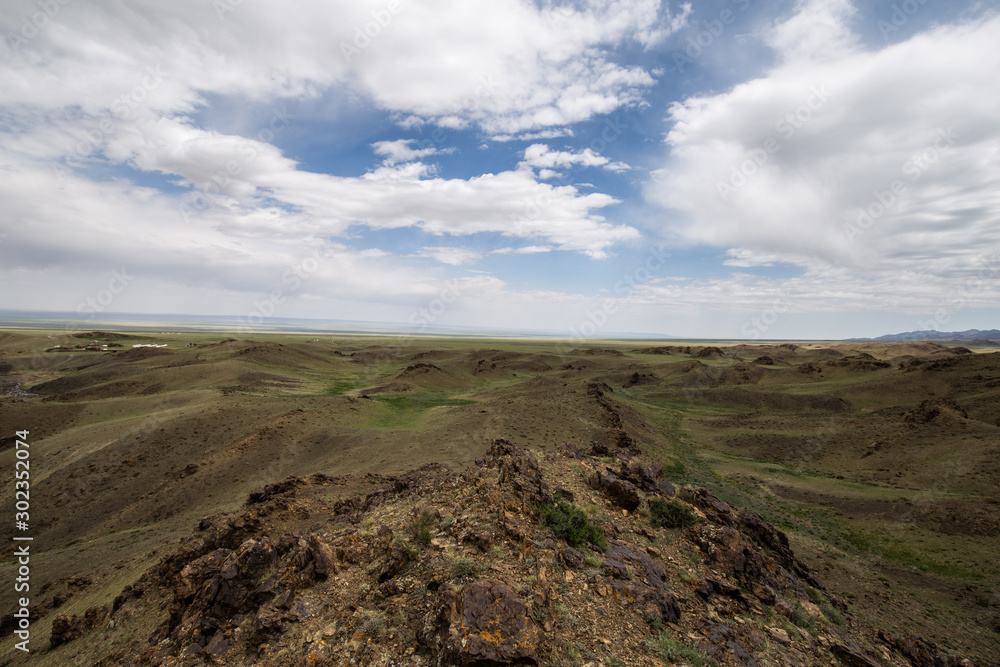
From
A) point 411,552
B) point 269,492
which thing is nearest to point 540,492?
point 411,552

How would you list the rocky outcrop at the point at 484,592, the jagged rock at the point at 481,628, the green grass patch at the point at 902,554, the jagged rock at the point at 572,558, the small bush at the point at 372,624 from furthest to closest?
the green grass patch at the point at 902,554, the jagged rock at the point at 572,558, the small bush at the point at 372,624, the rocky outcrop at the point at 484,592, the jagged rock at the point at 481,628

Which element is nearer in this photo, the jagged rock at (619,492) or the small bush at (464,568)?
the small bush at (464,568)

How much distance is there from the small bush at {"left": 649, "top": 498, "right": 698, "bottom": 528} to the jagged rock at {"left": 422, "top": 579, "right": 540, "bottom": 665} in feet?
23.3

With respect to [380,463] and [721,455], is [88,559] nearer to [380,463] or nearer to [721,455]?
[380,463]

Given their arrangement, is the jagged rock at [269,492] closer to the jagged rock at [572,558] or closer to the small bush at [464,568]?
the small bush at [464,568]

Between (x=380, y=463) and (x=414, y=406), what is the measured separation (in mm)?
20565

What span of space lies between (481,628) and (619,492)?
7737 millimetres

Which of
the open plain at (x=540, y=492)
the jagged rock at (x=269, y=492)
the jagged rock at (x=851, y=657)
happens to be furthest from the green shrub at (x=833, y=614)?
the jagged rock at (x=269, y=492)

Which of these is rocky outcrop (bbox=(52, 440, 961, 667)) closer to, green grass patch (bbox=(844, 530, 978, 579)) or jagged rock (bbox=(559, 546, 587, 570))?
jagged rock (bbox=(559, 546, 587, 570))

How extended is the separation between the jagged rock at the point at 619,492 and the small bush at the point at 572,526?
8.22ft

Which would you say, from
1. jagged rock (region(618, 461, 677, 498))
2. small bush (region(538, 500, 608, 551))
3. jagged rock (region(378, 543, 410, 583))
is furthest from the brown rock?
jagged rock (region(618, 461, 677, 498))

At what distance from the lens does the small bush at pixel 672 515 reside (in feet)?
40.4

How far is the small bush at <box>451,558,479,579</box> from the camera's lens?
772cm

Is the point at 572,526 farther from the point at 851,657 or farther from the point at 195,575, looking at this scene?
the point at 195,575
